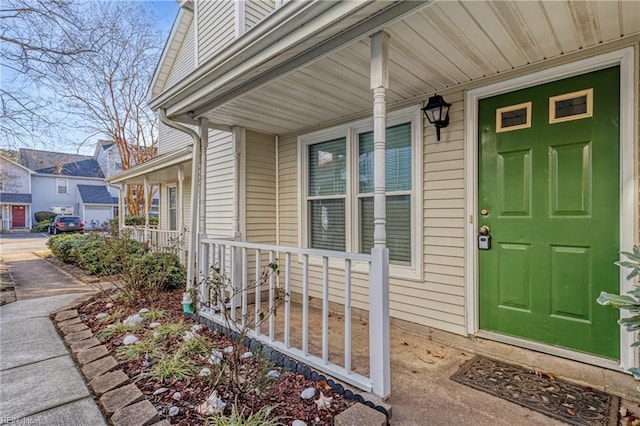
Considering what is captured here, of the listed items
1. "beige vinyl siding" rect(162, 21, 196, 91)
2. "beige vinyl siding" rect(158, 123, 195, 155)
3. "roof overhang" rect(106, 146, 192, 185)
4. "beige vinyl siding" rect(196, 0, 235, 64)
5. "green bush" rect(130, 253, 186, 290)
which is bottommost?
"green bush" rect(130, 253, 186, 290)

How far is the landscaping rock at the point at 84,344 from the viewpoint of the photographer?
2.82 m

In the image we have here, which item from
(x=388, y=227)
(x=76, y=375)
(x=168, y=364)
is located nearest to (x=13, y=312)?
(x=76, y=375)

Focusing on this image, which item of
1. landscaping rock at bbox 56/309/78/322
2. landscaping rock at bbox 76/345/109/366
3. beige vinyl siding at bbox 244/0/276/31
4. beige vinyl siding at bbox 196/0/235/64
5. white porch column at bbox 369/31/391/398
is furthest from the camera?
beige vinyl siding at bbox 196/0/235/64

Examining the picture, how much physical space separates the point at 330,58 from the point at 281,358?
2.38 meters

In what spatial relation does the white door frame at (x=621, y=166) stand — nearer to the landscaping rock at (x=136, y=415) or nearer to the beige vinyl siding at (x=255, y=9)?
the landscaping rock at (x=136, y=415)

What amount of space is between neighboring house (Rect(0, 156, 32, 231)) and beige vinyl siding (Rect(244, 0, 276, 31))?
27600 millimetres

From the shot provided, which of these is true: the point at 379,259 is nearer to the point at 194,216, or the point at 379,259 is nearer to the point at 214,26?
the point at 194,216

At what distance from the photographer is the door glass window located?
2.62 metres

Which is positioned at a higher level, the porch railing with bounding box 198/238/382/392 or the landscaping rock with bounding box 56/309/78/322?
the porch railing with bounding box 198/238/382/392

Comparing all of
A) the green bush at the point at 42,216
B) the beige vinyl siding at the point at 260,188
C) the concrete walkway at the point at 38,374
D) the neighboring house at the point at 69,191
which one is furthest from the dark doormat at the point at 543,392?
the green bush at the point at 42,216

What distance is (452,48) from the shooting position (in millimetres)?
2293

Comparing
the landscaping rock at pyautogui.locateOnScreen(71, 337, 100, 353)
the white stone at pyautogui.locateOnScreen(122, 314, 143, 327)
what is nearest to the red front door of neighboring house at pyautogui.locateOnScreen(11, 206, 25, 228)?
the white stone at pyautogui.locateOnScreen(122, 314, 143, 327)

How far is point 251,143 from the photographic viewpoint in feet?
14.7

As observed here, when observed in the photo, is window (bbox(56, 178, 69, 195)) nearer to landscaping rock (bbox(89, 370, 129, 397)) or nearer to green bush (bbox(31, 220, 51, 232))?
green bush (bbox(31, 220, 51, 232))
